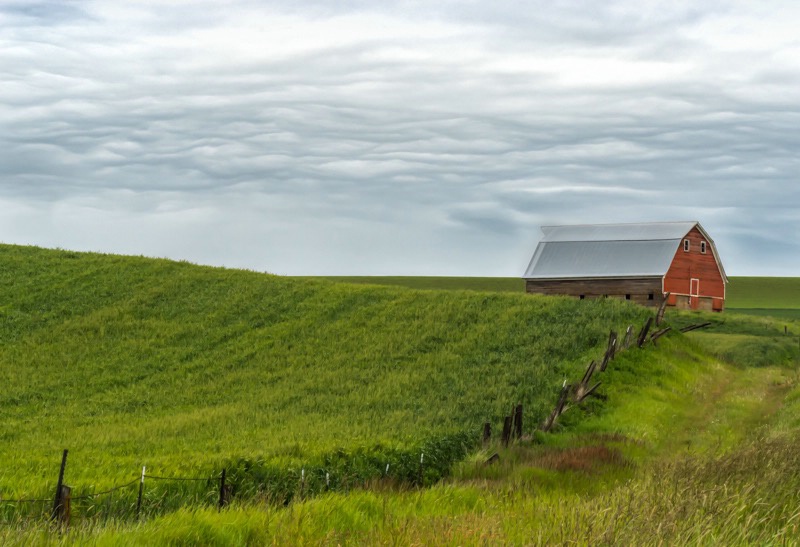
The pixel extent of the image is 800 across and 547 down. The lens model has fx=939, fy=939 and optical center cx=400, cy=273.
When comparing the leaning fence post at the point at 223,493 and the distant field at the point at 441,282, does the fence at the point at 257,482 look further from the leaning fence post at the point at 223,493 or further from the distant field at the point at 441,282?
the distant field at the point at 441,282

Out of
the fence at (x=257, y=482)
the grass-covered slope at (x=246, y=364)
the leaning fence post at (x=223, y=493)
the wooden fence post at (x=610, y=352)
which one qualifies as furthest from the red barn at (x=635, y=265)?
the leaning fence post at (x=223, y=493)

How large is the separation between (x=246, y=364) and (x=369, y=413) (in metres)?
11.5

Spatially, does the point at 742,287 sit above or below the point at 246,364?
above

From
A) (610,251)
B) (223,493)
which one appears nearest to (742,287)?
(610,251)

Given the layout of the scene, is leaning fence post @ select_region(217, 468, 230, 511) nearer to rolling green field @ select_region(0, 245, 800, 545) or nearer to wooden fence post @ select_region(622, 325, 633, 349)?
rolling green field @ select_region(0, 245, 800, 545)

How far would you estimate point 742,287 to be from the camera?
128m

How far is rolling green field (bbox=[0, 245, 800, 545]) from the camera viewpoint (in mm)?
9742

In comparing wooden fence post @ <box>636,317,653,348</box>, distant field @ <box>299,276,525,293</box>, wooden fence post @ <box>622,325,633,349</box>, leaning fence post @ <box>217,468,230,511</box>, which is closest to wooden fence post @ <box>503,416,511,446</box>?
leaning fence post @ <box>217,468,230,511</box>

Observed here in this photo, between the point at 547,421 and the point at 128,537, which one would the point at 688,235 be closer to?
the point at 547,421

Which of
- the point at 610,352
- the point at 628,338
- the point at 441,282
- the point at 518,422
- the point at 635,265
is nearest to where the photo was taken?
the point at 518,422

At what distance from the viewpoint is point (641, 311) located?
131ft

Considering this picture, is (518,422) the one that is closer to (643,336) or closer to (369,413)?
(369,413)

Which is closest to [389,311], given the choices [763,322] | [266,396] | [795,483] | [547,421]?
[266,396]

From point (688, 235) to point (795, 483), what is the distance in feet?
194
